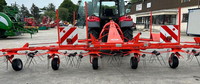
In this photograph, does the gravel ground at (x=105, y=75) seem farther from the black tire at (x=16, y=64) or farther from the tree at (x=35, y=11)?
the tree at (x=35, y=11)

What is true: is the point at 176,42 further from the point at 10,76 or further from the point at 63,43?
the point at 10,76

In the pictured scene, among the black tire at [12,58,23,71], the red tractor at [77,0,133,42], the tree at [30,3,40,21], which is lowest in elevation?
the black tire at [12,58,23,71]

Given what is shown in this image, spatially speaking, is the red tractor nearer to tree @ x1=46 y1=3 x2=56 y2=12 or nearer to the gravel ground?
the gravel ground

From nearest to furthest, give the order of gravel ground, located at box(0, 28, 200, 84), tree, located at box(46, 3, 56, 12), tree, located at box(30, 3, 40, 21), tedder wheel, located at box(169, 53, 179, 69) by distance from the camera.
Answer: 1. gravel ground, located at box(0, 28, 200, 84)
2. tedder wheel, located at box(169, 53, 179, 69)
3. tree, located at box(46, 3, 56, 12)
4. tree, located at box(30, 3, 40, 21)

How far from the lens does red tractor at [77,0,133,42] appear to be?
637cm

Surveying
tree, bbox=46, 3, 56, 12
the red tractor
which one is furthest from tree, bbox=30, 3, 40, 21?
the red tractor

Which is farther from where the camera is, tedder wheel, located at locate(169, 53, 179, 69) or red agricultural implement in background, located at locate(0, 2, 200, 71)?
tedder wheel, located at locate(169, 53, 179, 69)

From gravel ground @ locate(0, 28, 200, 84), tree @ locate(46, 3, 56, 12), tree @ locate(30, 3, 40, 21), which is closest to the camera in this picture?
gravel ground @ locate(0, 28, 200, 84)

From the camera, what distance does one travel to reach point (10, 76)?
12.8 ft

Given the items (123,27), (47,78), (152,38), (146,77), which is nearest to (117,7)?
(123,27)

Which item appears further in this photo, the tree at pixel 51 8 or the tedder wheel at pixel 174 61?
the tree at pixel 51 8

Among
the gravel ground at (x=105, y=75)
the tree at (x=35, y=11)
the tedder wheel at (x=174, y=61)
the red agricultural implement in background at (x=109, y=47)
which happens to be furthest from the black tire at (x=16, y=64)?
the tree at (x=35, y=11)

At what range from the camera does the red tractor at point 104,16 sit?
20.9ft

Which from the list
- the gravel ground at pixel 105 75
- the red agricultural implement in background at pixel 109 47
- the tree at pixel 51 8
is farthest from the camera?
the tree at pixel 51 8
